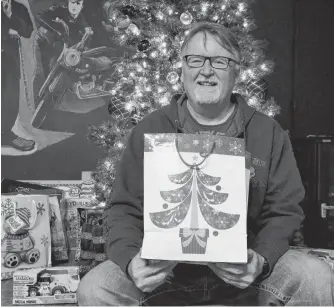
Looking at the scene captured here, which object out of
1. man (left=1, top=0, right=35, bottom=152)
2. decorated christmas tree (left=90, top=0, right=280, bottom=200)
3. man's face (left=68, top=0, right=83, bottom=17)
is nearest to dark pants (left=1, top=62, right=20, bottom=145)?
man (left=1, top=0, right=35, bottom=152)

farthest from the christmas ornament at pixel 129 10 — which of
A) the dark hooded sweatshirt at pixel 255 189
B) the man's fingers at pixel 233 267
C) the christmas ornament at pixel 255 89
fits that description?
the man's fingers at pixel 233 267

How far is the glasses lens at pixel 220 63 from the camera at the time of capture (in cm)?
142

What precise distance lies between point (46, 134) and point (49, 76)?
0.47 metres

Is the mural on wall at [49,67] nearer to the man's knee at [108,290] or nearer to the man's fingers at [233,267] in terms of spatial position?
the man's knee at [108,290]

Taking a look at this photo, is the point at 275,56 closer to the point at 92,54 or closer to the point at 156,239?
the point at 92,54

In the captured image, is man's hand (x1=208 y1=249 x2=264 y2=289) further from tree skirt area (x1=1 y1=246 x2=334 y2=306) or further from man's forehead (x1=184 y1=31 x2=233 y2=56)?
tree skirt area (x1=1 y1=246 x2=334 y2=306)

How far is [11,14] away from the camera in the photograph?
3.70 meters

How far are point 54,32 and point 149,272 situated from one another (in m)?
2.98

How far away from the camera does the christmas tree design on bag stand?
1103 millimetres

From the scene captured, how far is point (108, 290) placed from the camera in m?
1.19

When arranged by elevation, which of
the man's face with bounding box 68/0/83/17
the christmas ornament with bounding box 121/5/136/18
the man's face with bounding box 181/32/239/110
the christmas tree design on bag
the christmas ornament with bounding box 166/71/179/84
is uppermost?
the man's face with bounding box 68/0/83/17

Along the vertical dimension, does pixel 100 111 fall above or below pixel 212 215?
above

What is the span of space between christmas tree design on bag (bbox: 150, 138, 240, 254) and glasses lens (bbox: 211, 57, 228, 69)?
381mm

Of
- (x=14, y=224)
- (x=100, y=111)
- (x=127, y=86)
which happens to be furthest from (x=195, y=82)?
(x=100, y=111)
